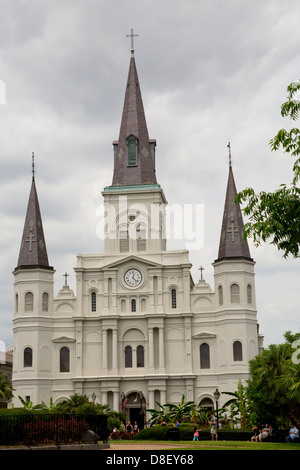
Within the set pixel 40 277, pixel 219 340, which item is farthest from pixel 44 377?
pixel 219 340

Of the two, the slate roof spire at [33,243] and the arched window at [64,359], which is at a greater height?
the slate roof spire at [33,243]

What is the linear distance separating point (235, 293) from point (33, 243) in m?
19.9

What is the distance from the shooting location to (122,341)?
239 ft

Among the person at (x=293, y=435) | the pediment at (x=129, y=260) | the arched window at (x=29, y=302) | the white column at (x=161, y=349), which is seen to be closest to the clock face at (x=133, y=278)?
the pediment at (x=129, y=260)

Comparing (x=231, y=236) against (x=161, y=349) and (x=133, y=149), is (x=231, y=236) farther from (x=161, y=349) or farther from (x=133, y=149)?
(x=133, y=149)

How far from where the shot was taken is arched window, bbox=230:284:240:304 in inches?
2827

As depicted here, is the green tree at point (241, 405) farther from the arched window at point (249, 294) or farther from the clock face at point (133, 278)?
the clock face at point (133, 278)

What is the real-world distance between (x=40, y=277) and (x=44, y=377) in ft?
30.7

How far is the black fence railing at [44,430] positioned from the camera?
27.9m

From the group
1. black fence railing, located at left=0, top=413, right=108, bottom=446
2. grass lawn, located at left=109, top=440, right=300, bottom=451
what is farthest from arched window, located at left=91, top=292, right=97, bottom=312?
black fence railing, located at left=0, top=413, right=108, bottom=446

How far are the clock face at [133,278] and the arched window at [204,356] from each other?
851 cm

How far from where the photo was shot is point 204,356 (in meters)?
71.8

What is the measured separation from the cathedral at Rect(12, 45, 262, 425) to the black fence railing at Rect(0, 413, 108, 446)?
40.4m
